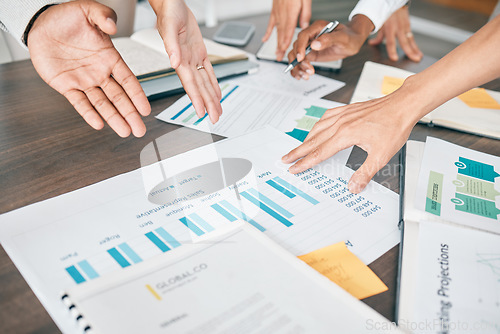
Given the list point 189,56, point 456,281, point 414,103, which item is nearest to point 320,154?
point 414,103

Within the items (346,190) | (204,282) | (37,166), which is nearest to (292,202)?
(346,190)

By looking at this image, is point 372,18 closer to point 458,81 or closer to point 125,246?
point 458,81

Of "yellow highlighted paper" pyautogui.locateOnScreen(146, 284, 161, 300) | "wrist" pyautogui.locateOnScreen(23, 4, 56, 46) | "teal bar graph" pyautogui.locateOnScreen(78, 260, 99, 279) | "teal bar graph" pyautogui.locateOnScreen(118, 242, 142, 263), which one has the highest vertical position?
"wrist" pyautogui.locateOnScreen(23, 4, 56, 46)

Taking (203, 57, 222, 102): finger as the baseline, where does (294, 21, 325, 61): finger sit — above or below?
above

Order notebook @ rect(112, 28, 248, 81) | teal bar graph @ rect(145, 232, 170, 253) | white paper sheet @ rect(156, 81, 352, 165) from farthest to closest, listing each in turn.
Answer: notebook @ rect(112, 28, 248, 81)
white paper sheet @ rect(156, 81, 352, 165)
teal bar graph @ rect(145, 232, 170, 253)

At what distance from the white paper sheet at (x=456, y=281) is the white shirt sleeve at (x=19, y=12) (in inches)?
35.9

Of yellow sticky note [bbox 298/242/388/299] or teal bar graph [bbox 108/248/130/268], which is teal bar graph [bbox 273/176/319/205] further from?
teal bar graph [bbox 108/248/130/268]

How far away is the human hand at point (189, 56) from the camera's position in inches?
31.1

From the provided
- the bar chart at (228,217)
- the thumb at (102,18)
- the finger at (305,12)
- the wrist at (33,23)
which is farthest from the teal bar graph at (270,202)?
the finger at (305,12)

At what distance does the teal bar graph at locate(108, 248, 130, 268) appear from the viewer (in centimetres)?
49

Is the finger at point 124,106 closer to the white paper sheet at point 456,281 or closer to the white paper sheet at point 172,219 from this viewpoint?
the white paper sheet at point 172,219

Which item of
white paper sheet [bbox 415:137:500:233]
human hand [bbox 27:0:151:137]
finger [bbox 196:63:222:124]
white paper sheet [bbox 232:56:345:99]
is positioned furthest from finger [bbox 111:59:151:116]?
white paper sheet [bbox 415:137:500:233]

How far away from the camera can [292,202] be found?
0.62 metres

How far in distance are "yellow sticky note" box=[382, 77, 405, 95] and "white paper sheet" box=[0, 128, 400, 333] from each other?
406 millimetres
